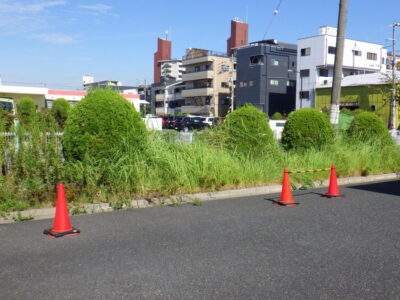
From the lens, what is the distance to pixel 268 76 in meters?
59.5

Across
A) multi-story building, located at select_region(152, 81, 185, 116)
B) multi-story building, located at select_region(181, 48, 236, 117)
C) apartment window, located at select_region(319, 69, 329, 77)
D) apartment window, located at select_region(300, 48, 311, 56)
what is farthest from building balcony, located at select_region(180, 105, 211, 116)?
apartment window, located at select_region(319, 69, 329, 77)

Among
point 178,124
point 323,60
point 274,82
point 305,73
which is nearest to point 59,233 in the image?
point 178,124

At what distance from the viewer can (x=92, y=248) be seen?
17.0ft

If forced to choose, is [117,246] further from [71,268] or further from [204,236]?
[204,236]

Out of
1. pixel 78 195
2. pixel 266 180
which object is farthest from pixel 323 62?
pixel 78 195

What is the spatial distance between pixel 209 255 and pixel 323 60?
51700mm

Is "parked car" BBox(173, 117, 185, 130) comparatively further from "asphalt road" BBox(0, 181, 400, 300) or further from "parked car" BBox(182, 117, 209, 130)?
"asphalt road" BBox(0, 181, 400, 300)

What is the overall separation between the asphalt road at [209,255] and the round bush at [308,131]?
481 cm

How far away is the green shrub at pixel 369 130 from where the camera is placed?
45.0ft

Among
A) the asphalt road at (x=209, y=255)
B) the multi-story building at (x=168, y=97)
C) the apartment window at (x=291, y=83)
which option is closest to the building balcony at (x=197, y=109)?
the multi-story building at (x=168, y=97)

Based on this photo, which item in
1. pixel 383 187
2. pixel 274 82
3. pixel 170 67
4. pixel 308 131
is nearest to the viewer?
pixel 383 187

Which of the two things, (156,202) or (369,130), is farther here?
(369,130)

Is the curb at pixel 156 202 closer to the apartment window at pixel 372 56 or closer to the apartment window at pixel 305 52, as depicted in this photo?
the apartment window at pixel 305 52

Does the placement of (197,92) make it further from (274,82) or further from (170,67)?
(170,67)
